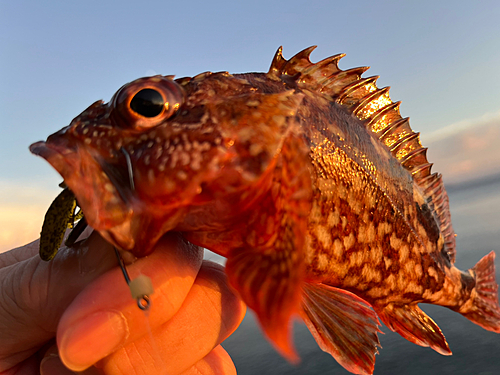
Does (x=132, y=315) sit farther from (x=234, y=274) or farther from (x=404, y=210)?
(x=404, y=210)

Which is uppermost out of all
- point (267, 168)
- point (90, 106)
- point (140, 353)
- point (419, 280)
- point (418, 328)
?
point (90, 106)

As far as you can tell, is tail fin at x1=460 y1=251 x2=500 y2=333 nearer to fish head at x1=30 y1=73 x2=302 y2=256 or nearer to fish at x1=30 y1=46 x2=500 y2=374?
fish at x1=30 y1=46 x2=500 y2=374

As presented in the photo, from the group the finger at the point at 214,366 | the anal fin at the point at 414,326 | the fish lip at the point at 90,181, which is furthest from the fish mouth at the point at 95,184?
the anal fin at the point at 414,326

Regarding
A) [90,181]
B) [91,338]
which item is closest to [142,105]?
[90,181]

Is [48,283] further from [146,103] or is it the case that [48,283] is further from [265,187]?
[265,187]

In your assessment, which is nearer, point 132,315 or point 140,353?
point 132,315

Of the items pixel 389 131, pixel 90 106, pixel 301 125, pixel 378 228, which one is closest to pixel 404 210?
pixel 378 228

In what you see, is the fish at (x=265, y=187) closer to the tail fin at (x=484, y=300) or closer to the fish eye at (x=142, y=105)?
the fish eye at (x=142, y=105)
